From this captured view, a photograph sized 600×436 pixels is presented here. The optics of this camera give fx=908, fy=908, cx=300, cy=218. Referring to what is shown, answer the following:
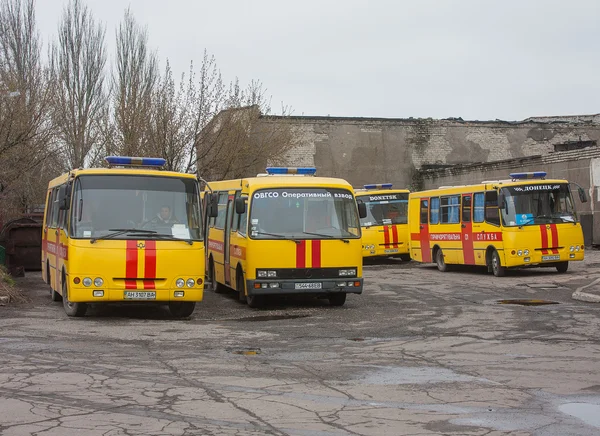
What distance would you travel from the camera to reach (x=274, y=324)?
14555 millimetres

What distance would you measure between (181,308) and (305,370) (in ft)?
20.5

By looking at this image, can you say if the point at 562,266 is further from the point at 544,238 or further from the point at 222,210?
the point at 222,210

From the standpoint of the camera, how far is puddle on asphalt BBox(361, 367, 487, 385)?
911 centimetres

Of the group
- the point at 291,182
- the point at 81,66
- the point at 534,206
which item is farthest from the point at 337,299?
the point at 81,66

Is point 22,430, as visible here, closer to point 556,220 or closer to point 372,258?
point 556,220

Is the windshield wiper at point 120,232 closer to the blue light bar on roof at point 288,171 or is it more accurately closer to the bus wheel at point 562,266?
the blue light bar on roof at point 288,171

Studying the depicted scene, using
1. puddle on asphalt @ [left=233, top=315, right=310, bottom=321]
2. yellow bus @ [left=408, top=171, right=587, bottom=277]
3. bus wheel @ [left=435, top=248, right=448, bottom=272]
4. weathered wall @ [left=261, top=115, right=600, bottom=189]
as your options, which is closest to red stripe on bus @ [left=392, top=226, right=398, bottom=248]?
bus wheel @ [left=435, top=248, right=448, bottom=272]

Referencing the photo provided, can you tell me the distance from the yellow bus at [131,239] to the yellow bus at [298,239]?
1.25 m

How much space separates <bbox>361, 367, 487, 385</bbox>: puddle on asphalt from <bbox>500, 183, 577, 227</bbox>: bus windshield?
47.2ft

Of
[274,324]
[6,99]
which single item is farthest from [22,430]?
[6,99]

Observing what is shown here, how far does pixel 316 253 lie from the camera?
1658cm

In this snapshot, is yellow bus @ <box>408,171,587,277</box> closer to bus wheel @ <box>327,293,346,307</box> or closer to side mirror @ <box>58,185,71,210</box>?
bus wheel @ <box>327,293,346,307</box>

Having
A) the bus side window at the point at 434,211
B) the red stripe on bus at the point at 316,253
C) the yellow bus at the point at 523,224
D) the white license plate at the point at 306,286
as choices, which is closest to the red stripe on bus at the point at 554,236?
the yellow bus at the point at 523,224

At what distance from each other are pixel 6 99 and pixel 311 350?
41.9ft
